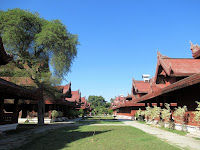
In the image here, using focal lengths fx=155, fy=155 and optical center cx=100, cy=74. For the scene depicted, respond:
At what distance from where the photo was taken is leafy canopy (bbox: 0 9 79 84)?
53.9 ft

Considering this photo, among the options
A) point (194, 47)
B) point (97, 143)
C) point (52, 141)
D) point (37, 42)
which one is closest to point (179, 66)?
point (194, 47)

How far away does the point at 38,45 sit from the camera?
699 inches

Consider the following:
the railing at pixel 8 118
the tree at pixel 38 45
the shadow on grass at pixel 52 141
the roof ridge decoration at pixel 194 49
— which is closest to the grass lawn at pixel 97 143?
the shadow on grass at pixel 52 141

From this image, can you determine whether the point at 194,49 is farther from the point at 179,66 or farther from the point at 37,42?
the point at 37,42

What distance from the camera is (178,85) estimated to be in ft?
30.9

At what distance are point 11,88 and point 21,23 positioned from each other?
10601mm

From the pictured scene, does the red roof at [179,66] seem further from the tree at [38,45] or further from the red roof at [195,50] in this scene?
the tree at [38,45]

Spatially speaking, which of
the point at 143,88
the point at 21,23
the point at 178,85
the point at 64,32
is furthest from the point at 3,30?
the point at 143,88

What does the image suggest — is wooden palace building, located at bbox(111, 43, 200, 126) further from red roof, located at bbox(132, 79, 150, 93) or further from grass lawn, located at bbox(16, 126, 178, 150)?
red roof, located at bbox(132, 79, 150, 93)

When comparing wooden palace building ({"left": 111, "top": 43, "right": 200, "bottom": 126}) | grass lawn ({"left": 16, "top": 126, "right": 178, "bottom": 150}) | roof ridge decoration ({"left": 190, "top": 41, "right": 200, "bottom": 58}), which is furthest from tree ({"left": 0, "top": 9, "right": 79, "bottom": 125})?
roof ridge decoration ({"left": 190, "top": 41, "right": 200, "bottom": 58})

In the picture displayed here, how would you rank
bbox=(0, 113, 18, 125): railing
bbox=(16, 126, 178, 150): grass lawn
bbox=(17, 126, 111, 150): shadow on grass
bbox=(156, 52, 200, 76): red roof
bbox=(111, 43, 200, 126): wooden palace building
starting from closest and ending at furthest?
bbox=(16, 126, 178, 150): grass lawn, bbox=(17, 126, 111, 150): shadow on grass, bbox=(111, 43, 200, 126): wooden palace building, bbox=(0, 113, 18, 125): railing, bbox=(156, 52, 200, 76): red roof

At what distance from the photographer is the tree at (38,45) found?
16469 millimetres

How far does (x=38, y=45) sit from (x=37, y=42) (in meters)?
0.76

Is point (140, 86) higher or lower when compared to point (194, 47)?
lower
